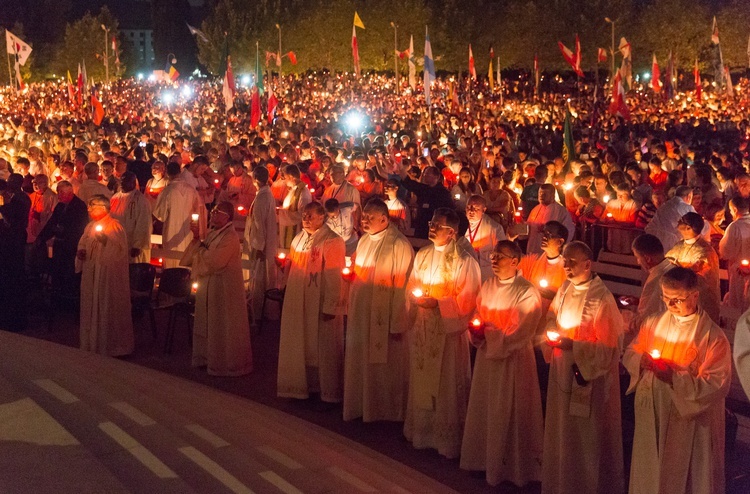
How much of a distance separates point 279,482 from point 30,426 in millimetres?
1311

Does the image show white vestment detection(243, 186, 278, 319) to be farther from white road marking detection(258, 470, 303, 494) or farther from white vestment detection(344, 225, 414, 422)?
white road marking detection(258, 470, 303, 494)

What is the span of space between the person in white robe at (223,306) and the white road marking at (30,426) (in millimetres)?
5223

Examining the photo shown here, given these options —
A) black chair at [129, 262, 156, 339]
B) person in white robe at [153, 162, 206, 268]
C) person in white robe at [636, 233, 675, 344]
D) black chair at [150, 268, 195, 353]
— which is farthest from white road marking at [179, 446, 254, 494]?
person in white robe at [153, 162, 206, 268]

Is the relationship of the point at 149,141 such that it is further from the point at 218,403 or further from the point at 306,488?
the point at 306,488

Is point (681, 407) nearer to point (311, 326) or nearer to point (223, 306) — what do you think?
point (311, 326)

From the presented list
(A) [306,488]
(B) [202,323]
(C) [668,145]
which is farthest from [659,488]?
(C) [668,145]

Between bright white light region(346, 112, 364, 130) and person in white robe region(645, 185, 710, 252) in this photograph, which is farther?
bright white light region(346, 112, 364, 130)

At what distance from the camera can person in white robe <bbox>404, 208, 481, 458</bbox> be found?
27.3ft

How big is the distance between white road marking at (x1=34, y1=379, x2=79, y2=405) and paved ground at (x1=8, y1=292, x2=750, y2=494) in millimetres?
12

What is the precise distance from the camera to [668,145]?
19.5 m

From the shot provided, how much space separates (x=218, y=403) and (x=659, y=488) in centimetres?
297

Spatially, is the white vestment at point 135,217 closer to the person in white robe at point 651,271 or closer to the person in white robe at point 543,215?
the person in white robe at point 543,215

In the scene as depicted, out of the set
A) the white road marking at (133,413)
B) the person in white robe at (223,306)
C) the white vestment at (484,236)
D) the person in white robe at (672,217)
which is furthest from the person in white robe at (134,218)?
the white road marking at (133,413)

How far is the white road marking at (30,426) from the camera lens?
492cm
